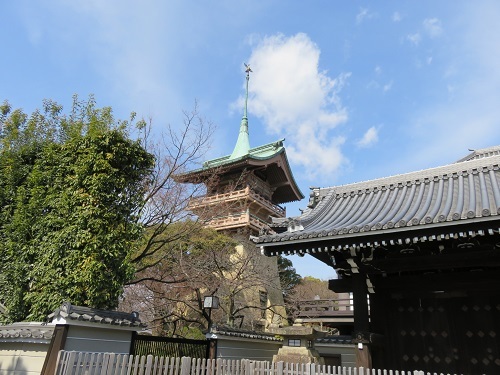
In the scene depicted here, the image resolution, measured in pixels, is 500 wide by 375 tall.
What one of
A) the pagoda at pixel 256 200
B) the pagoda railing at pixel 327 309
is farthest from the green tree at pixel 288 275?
the pagoda railing at pixel 327 309

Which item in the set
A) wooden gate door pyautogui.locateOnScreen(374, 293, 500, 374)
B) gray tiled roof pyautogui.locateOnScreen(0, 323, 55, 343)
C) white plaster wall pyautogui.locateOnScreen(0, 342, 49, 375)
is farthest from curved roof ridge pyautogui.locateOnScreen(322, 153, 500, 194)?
white plaster wall pyautogui.locateOnScreen(0, 342, 49, 375)

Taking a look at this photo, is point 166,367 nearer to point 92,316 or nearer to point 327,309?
point 92,316

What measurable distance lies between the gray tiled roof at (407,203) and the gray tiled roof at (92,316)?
3490mm

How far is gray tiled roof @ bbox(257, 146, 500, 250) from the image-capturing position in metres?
5.19

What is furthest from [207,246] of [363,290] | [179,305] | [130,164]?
[363,290]

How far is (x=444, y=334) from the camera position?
6.28 metres

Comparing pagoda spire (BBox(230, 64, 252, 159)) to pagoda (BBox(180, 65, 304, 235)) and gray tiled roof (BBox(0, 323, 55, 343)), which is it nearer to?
pagoda (BBox(180, 65, 304, 235))

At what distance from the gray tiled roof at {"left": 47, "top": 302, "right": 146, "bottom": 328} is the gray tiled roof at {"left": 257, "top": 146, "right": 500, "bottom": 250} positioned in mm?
3490

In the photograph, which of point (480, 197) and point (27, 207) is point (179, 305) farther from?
point (480, 197)

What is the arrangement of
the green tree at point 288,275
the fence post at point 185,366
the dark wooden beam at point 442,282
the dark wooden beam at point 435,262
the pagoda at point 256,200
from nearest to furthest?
the dark wooden beam at point 435,262 < the dark wooden beam at point 442,282 < the fence post at point 185,366 < the pagoda at point 256,200 < the green tree at point 288,275

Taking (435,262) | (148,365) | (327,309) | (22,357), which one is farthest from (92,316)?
(327,309)

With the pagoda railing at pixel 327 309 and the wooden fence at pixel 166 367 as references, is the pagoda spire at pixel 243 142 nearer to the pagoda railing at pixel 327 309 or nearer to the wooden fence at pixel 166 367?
the pagoda railing at pixel 327 309

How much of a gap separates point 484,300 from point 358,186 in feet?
11.3

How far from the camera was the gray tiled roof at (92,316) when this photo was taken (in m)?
6.37
